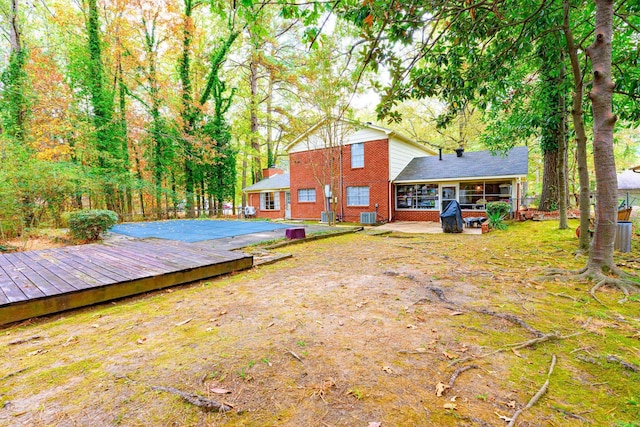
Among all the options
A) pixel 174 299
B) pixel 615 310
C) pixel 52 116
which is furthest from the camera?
pixel 52 116

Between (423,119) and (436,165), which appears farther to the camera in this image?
(423,119)

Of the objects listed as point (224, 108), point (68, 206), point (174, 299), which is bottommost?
point (174, 299)

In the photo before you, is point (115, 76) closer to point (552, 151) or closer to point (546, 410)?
point (546, 410)

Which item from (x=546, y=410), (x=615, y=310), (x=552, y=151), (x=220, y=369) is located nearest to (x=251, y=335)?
(x=220, y=369)

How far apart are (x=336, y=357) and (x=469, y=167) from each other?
1391 cm

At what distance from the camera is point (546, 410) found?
5.33ft

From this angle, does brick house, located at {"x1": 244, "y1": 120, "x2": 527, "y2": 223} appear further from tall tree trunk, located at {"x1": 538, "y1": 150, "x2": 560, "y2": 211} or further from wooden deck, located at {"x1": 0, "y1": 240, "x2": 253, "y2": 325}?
wooden deck, located at {"x1": 0, "y1": 240, "x2": 253, "y2": 325}

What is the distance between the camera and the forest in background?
444 centimetres

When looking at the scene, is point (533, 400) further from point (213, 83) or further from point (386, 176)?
point (213, 83)

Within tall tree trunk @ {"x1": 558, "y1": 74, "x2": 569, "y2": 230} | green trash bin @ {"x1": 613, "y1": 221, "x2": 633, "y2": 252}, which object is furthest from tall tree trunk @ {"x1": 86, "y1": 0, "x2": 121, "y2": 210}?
tall tree trunk @ {"x1": 558, "y1": 74, "x2": 569, "y2": 230}

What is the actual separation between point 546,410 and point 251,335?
2.23 metres

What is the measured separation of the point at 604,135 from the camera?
3.83 metres

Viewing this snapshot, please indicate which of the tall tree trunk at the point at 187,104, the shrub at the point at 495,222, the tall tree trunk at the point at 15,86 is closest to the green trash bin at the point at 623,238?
the shrub at the point at 495,222

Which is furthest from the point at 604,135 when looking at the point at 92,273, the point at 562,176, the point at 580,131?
the point at 92,273
